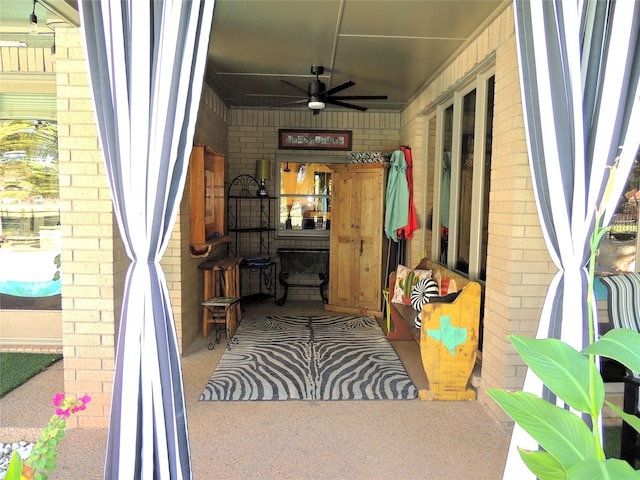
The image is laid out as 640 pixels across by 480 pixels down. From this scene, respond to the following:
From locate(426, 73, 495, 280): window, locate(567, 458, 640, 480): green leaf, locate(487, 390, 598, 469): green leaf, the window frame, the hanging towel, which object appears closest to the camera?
locate(567, 458, 640, 480): green leaf

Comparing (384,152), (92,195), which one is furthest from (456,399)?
(384,152)

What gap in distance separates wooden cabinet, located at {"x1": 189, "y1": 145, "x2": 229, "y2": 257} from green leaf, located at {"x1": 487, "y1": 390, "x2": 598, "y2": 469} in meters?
3.67

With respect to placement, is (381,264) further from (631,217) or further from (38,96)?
(38,96)

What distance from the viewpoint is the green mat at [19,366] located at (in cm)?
352

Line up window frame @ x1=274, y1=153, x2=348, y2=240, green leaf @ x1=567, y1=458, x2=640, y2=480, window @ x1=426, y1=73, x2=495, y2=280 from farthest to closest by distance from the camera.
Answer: window frame @ x1=274, y1=153, x2=348, y2=240
window @ x1=426, y1=73, x2=495, y2=280
green leaf @ x1=567, y1=458, x2=640, y2=480

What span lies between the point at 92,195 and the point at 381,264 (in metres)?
3.83

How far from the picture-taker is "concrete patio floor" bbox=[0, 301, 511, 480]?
2.43 metres

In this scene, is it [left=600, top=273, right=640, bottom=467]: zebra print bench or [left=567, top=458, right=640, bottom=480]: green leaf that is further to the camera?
→ [left=600, top=273, right=640, bottom=467]: zebra print bench

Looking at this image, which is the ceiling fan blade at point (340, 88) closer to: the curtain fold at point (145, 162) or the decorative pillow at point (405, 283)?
the decorative pillow at point (405, 283)

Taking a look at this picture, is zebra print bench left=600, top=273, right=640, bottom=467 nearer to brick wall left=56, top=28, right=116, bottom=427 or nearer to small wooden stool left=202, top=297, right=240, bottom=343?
brick wall left=56, top=28, right=116, bottom=427

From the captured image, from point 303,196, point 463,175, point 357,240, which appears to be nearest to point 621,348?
point 463,175

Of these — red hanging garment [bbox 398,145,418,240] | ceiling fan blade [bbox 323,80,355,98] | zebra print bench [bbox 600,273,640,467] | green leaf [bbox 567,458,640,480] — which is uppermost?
ceiling fan blade [bbox 323,80,355,98]

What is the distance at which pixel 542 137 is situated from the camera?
6.11 feet

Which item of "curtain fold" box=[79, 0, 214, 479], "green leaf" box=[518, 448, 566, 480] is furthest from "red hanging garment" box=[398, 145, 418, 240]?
"green leaf" box=[518, 448, 566, 480]
